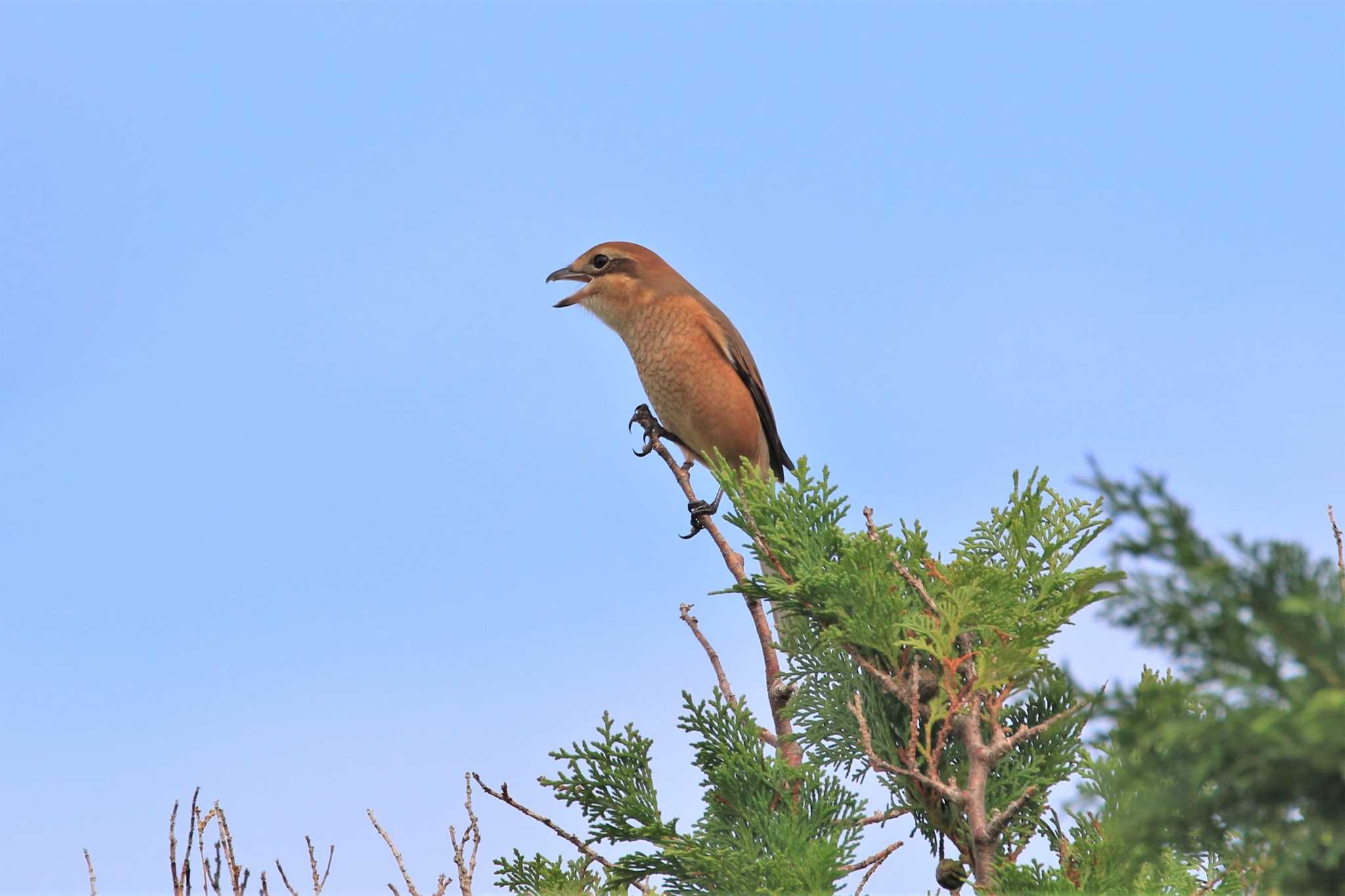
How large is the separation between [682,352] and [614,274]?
81cm

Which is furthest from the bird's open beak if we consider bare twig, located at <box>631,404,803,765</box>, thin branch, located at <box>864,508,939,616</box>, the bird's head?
thin branch, located at <box>864,508,939,616</box>

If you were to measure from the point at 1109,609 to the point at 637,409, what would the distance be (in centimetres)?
Result: 510

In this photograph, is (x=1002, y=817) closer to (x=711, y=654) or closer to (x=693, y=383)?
(x=711, y=654)

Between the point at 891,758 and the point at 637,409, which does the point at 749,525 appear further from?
the point at 637,409

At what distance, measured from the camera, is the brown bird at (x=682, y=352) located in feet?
21.4

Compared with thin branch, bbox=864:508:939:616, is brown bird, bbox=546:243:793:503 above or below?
above

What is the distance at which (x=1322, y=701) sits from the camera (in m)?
1.39

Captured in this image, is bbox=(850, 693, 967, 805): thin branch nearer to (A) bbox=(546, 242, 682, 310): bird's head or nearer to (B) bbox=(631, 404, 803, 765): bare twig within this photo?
(B) bbox=(631, 404, 803, 765): bare twig

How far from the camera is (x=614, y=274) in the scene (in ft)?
23.3

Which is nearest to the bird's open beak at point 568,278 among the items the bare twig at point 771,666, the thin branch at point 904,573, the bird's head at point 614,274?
the bird's head at point 614,274

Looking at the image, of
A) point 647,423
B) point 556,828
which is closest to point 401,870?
point 556,828

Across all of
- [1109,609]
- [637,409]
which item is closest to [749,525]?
[1109,609]

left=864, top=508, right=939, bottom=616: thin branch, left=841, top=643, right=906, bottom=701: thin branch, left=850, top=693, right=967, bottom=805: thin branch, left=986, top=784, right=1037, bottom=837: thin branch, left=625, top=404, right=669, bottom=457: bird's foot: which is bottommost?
left=986, top=784, right=1037, bottom=837: thin branch

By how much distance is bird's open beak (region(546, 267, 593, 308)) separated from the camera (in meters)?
7.14
